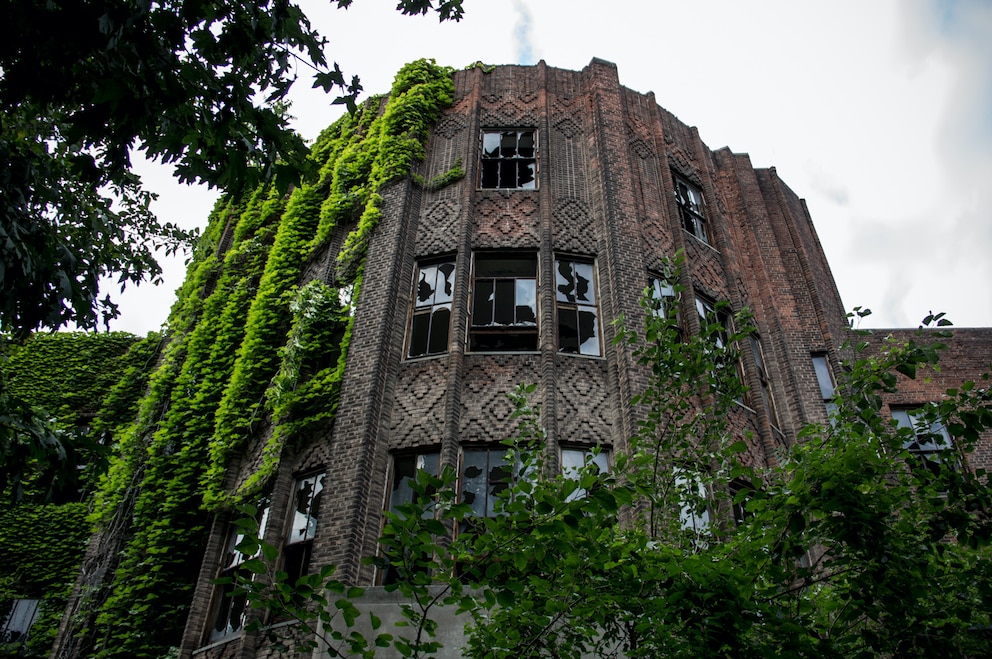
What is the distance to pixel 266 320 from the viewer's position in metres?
14.8

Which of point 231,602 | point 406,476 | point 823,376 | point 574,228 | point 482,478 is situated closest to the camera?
point 482,478

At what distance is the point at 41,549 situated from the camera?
56.0ft

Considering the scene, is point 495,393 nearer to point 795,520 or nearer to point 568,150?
point 568,150

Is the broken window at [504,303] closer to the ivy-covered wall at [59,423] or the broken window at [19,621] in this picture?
the ivy-covered wall at [59,423]

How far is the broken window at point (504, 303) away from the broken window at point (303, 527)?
3316 millimetres

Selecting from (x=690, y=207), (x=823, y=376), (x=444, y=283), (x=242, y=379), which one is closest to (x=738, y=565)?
(x=444, y=283)

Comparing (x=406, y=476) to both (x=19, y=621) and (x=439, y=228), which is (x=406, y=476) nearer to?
(x=439, y=228)

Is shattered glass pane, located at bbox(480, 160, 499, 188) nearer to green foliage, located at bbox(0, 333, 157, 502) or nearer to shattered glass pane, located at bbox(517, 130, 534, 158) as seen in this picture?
shattered glass pane, located at bbox(517, 130, 534, 158)

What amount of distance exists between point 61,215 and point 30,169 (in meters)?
1.39

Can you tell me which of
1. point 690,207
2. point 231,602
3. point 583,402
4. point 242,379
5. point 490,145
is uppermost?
point 490,145

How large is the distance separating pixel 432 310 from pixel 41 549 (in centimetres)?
1077

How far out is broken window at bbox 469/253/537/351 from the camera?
13.0 meters

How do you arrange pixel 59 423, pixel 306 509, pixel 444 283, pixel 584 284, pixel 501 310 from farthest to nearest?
1. pixel 59 423
2. pixel 584 284
3. pixel 444 283
4. pixel 501 310
5. pixel 306 509

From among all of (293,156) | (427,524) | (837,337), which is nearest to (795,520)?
(427,524)
